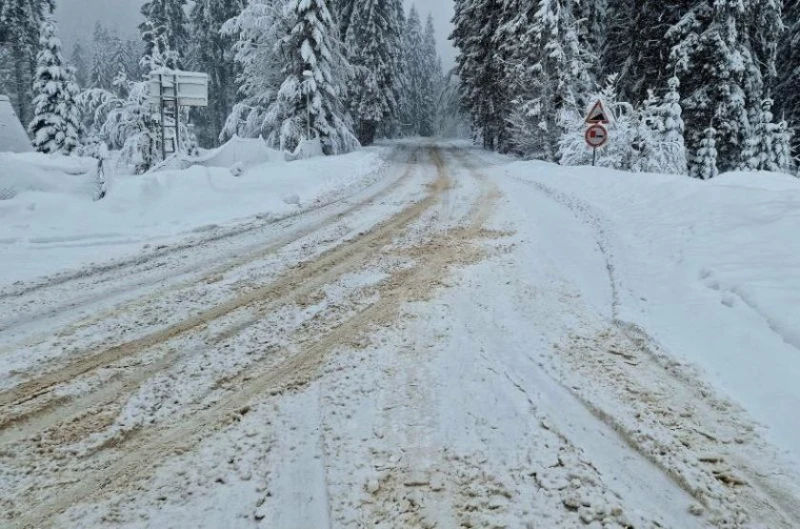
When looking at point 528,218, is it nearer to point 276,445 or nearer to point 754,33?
point 276,445

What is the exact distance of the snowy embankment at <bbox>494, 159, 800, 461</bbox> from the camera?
126 inches

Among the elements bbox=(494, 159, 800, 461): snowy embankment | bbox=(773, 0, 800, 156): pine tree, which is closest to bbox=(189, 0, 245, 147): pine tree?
bbox=(773, 0, 800, 156): pine tree

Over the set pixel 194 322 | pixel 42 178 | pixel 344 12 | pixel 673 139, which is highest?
pixel 344 12

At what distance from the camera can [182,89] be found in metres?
13.6

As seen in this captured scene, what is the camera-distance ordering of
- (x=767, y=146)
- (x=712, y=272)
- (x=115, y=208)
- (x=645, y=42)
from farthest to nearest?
(x=645, y=42) < (x=767, y=146) < (x=115, y=208) < (x=712, y=272)

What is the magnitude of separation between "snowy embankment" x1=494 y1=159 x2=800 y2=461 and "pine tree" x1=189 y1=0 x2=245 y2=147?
3635cm

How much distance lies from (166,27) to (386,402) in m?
36.6

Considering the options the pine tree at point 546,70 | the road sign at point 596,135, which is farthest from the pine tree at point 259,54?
the road sign at point 596,135

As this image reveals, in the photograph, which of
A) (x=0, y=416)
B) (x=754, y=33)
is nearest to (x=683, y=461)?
(x=0, y=416)

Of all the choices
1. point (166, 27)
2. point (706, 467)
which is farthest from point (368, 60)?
point (706, 467)

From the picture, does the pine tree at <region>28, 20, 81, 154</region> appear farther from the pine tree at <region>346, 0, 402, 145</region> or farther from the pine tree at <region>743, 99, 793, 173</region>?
the pine tree at <region>743, 99, 793, 173</region>

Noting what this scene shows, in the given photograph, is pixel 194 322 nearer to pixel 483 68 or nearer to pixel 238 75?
pixel 238 75

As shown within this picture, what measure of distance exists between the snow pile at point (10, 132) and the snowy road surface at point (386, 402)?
16531 millimetres

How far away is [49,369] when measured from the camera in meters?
3.27
